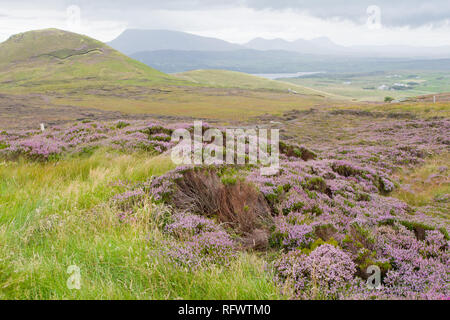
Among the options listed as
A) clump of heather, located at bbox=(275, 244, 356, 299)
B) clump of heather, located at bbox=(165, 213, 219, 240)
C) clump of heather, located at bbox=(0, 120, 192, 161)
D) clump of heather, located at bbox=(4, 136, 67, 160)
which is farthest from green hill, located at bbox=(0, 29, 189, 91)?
clump of heather, located at bbox=(275, 244, 356, 299)

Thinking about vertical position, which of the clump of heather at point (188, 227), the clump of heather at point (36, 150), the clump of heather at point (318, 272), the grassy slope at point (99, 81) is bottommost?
the clump of heather at point (318, 272)

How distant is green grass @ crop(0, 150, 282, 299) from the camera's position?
11.0ft

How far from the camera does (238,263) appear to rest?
3.96 meters

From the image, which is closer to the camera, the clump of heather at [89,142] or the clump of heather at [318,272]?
the clump of heather at [318,272]

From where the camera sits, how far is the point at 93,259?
4.02 metres

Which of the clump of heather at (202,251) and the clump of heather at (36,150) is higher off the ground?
the clump of heather at (36,150)

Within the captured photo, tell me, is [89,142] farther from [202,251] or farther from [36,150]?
[202,251]

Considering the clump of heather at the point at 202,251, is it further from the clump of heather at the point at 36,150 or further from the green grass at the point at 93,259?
the clump of heather at the point at 36,150

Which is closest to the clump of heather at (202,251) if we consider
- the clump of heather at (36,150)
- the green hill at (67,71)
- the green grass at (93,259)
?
the green grass at (93,259)

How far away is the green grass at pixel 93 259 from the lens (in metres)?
3.35

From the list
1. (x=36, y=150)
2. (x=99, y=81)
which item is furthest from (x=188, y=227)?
(x=99, y=81)

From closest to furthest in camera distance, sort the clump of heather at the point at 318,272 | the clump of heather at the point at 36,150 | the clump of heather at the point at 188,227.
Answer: the clump of heather at the point at 318,272
the clump of heather at the point at 188,227
the clump of heather at the point at 36,150

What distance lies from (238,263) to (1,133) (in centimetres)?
2144

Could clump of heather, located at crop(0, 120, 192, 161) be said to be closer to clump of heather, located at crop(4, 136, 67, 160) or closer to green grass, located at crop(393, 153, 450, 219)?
clump of heather, located at crop(4, 136, 67, 160)
